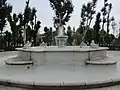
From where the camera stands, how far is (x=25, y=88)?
3.78 m

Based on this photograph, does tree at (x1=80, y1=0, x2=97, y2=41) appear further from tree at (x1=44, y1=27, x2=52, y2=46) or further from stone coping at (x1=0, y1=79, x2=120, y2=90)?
stone coping at (x1=0, y1=79, x2=120, y2=90)

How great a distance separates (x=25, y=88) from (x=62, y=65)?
3017 millimetres

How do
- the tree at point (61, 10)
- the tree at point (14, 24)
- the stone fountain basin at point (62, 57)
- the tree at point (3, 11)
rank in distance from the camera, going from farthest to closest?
the tree at point (61, 10)
the tree at point (14, 24)
the tree at point (3, 11)
the stone fountain basin at point (62, 57)

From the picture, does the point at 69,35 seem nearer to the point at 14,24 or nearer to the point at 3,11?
the point at 14,24

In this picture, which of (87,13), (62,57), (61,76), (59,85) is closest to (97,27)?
(87,13)

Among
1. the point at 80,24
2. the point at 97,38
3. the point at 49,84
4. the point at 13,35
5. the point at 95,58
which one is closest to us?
the point at 49,84

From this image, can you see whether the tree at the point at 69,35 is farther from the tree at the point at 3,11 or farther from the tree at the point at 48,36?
the tree at the point at 3,11

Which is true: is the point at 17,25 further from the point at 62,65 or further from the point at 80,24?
the point at 62,65

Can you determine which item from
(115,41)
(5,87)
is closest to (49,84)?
(5,87)

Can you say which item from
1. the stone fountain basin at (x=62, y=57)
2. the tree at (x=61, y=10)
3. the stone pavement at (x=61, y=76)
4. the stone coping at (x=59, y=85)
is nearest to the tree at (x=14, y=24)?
the tree at (x=61, y=10)

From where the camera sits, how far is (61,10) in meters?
28.2

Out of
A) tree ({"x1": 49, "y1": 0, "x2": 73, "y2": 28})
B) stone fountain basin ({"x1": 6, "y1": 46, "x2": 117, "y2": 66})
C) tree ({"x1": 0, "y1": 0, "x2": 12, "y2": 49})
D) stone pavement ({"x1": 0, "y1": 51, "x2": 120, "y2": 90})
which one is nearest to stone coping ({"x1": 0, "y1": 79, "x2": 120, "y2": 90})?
stone pavement ({"x1": 0, "y1": 51, "x2": 120, "y2": 90})

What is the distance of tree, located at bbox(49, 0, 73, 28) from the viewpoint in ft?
90.6

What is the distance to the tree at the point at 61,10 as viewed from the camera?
27.6 m
